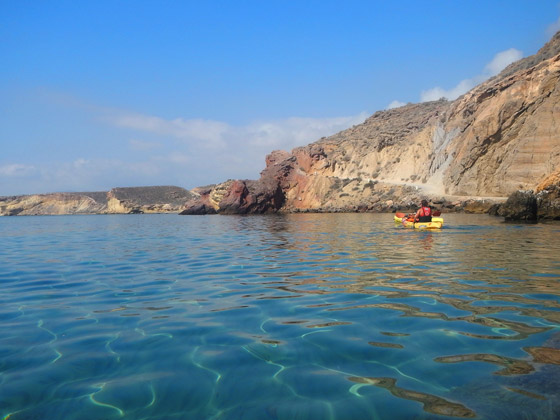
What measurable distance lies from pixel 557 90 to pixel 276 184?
99.0 feet

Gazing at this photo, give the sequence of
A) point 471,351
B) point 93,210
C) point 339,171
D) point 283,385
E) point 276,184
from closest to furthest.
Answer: point 283,385 → point 471,351 → point 276,184 → point 339,171 → point 93,210

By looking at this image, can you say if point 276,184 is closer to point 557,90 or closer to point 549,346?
point 557,90

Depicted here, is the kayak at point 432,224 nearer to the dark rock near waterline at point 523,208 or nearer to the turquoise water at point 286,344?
the dark rock near waterline at point 523,208

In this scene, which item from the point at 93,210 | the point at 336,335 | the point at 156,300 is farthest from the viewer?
the point at 93,210

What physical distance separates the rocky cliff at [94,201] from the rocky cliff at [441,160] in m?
49.4

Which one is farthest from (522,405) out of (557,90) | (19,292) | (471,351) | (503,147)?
(503,147)

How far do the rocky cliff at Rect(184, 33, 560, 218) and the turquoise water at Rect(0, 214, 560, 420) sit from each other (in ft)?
86.8

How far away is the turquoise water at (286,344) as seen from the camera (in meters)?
2.79

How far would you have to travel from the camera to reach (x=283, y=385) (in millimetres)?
3080

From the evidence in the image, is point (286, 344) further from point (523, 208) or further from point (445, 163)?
point (445, 163)

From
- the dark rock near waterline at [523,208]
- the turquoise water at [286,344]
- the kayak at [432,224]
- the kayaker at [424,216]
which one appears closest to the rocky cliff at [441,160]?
the dark rock near waterline at [523,208]

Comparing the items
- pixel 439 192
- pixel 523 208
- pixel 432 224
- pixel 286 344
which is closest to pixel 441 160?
pixel 439 192

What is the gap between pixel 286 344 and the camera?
12.9 feet

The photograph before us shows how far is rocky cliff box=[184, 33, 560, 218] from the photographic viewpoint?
30.6 meters
